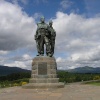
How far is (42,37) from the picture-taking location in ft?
70.4

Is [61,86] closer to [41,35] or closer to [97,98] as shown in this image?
[41,35]

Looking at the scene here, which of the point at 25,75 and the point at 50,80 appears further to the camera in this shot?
the point at 25,75

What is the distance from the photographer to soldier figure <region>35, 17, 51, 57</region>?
21.4 metres

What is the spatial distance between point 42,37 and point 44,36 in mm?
186

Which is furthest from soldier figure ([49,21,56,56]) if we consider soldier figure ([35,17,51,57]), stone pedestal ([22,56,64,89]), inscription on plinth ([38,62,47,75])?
inscription on plinth ([38,62,47,75])

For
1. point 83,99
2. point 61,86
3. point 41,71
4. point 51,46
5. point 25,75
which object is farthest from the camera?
point 25,75

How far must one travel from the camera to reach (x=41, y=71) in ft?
Answer: 67.8

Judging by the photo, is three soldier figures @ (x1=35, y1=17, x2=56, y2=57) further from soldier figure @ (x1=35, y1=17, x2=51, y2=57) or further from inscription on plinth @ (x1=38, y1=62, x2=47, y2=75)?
inscription on plinth @ (x1=38, y1=62, x2=47, y2=75)

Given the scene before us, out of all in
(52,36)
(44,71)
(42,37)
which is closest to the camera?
(44,71)

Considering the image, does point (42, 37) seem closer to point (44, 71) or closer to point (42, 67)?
A: point (42, 67)

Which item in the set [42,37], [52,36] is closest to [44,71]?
[42,37]

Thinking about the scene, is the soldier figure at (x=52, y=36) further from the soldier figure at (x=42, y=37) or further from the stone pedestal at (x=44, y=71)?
the stone pedestal at (x=44, y=71)

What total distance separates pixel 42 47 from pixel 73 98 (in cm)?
910

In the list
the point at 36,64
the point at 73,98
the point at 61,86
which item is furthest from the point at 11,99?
the point at 36,64
